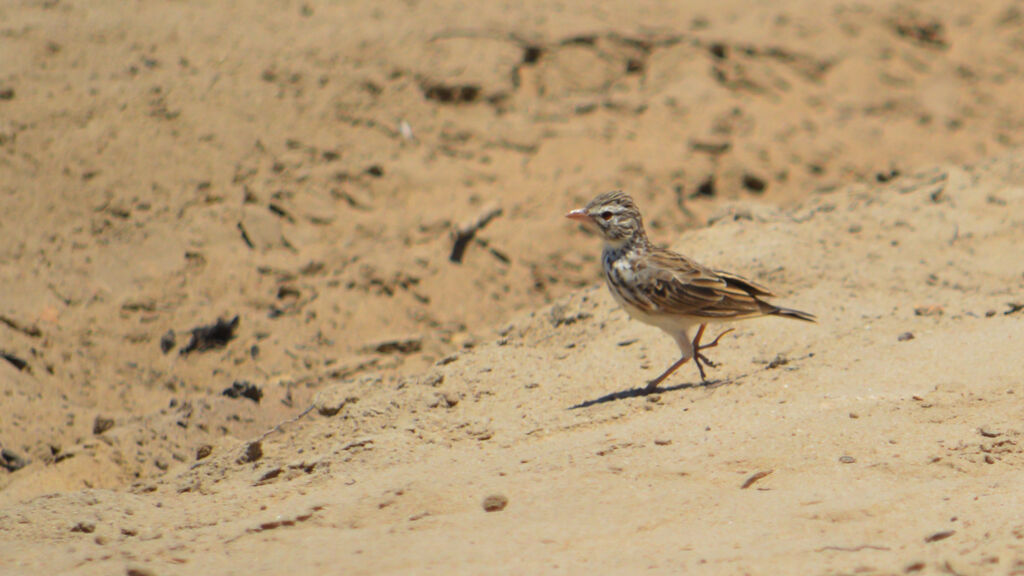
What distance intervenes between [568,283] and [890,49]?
5.94m

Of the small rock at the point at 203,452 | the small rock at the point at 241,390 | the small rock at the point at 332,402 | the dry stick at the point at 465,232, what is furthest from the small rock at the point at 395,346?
the small rock at the point at 203,452

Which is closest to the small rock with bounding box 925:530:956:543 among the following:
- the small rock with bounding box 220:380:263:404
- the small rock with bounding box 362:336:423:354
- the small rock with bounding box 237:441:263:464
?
the small rock with bounding box 237:441:263:464

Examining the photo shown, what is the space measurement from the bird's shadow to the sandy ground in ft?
0.09

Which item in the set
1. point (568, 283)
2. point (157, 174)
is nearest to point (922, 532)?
point (568, 283)

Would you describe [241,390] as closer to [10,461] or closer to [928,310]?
[10,461]

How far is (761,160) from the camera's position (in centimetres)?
1030

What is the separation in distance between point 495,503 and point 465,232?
4.51 metres

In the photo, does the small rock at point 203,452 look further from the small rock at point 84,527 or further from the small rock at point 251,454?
the small rock at point 84,527

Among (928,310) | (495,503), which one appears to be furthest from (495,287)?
(495,503)

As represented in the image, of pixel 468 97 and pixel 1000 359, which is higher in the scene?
pixel 468 97

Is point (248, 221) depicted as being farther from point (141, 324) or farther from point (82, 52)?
point (82, 52)

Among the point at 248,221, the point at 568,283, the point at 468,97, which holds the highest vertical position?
the point at 468,97

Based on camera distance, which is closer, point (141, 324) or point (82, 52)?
point (141, 324)

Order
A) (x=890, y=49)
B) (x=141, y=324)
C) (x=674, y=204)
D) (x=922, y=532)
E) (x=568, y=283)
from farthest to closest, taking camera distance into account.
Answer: (x=890, y=49) → (x=674, y=204) → (x=568, y=283) → (x=141, y=324) → (x=922, y=532)
